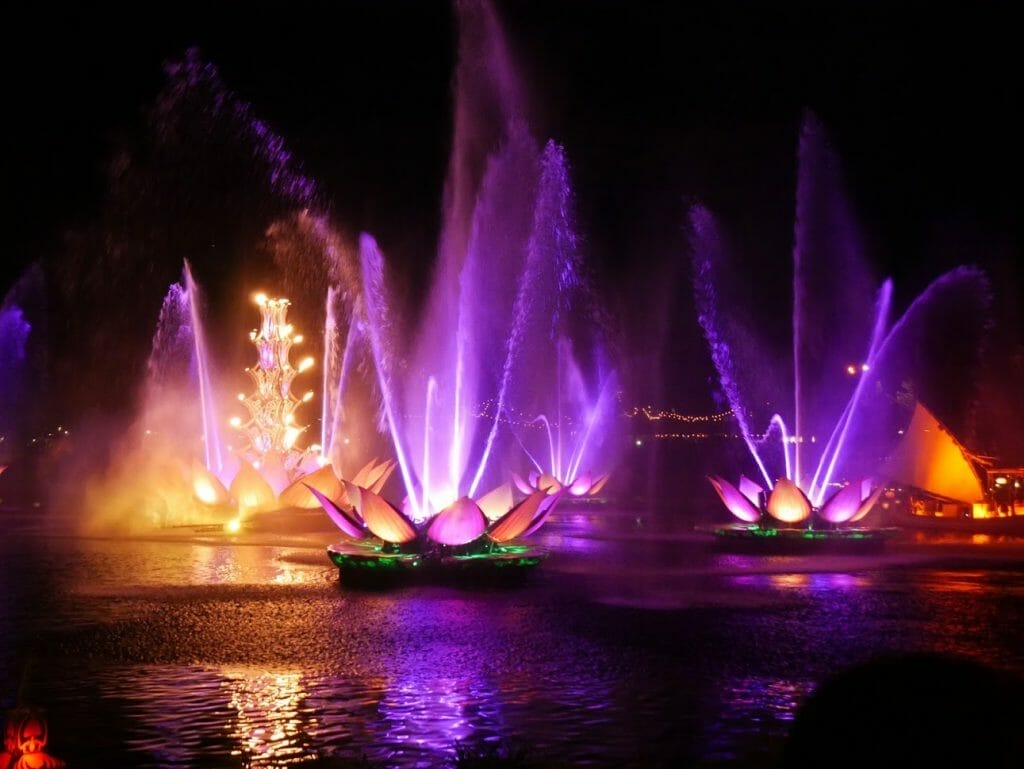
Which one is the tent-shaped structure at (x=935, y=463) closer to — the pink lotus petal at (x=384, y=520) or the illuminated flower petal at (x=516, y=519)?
the illuminated flower petal at (x=516, y=519)

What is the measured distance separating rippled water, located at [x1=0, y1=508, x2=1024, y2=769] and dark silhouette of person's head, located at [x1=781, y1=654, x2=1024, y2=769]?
3773mm

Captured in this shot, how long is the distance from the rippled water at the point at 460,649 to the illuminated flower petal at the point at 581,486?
61.1 feet

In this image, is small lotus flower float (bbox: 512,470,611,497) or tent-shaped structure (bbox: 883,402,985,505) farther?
small lotus flower float (bbox: 512,470,611,497)

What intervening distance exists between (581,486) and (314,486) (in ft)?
51.1

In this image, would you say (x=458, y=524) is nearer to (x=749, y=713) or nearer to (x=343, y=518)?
(x=343, y=518)

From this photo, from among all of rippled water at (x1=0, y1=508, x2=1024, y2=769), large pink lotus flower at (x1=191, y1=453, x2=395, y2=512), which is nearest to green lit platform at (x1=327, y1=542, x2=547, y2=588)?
rippled water at (x1=0, y1=508, x2=1024, y2=769)

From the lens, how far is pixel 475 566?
15492mm

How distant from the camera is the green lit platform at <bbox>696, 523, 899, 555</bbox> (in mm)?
20094

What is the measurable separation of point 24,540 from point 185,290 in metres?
13.8

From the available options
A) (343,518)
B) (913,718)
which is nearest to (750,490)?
(343,518)

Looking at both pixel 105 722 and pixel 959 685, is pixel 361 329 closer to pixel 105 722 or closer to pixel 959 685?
pixel 105 722

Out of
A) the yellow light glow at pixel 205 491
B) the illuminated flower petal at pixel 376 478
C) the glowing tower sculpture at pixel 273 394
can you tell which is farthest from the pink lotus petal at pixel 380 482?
the glowing tower sculpture at pixel 273 394

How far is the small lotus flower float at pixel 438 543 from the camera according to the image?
15.4m

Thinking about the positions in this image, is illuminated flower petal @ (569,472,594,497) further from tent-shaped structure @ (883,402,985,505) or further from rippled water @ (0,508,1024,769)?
rippled water @ (0,508,1024,769)
